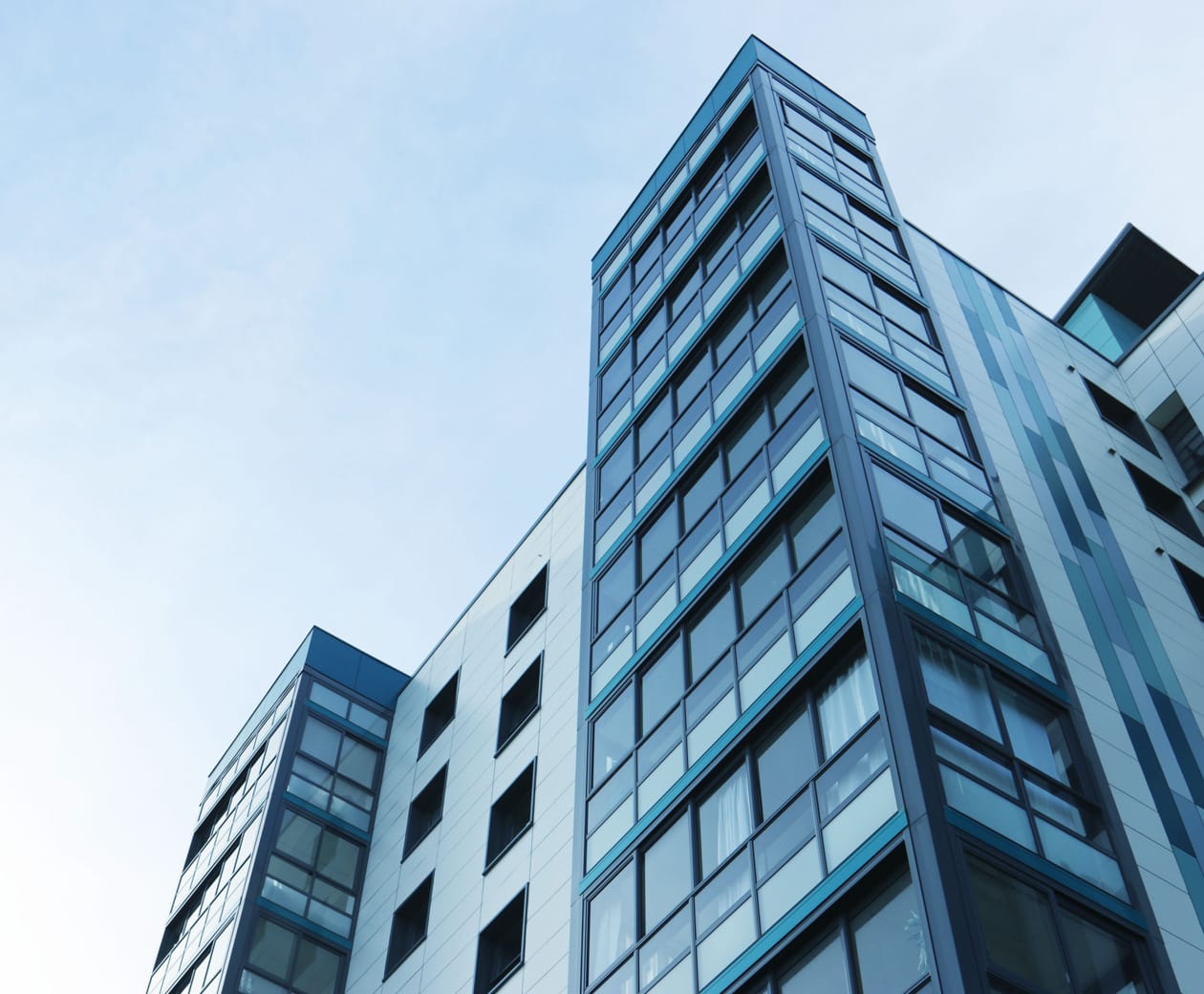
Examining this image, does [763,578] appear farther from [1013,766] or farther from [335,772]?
[335,772]

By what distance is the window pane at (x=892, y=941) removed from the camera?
14.4m

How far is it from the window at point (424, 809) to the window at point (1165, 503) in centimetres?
1682

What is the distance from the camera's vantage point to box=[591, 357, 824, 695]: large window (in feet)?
73.6

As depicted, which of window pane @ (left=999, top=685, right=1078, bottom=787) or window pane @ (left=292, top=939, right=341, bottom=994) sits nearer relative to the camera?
window pane @ (left=999, top=685, right=1078, bottom=787)

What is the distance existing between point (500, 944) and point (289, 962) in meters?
8.22

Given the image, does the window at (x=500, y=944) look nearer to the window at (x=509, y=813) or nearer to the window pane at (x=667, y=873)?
the window at (x=509, y=813)

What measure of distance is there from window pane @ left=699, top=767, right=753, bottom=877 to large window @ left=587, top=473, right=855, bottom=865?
0.85m

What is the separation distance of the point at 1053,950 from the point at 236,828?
27.8 meters

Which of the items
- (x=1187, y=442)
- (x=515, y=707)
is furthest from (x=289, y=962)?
(x=1187, y=442)

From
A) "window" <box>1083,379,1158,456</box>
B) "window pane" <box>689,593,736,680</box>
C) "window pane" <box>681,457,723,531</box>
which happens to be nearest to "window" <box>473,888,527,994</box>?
"window pane" <box>689,593,736,680</box>

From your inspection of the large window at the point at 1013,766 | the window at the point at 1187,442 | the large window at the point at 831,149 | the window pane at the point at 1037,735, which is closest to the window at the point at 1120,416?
the window at the point at 1187,442

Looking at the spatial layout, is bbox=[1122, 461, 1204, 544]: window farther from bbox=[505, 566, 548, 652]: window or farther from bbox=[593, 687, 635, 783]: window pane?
bbox=[505, 566, 548, 652]: window

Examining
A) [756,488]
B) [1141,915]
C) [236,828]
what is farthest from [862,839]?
[236,828]

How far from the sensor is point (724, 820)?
18.9 m
